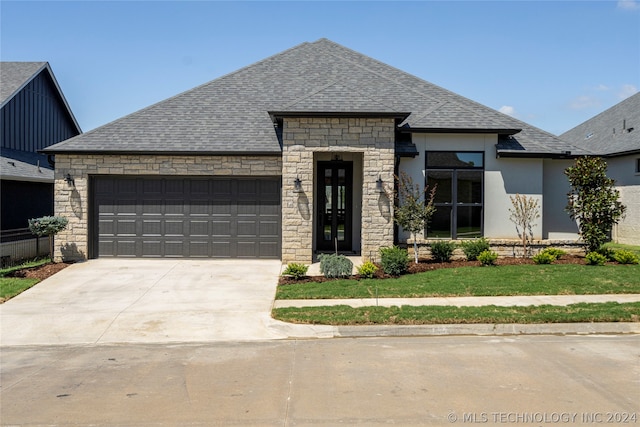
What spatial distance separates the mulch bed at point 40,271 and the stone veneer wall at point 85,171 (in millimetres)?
976

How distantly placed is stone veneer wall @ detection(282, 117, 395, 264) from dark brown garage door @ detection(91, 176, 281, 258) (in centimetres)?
146

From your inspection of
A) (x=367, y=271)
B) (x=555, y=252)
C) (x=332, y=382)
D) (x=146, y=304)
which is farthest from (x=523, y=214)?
(x=332, y=382)

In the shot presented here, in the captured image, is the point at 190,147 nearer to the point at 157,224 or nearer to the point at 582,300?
the point at 157,224

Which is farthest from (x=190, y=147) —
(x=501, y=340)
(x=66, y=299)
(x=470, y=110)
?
(x=501, y=340)

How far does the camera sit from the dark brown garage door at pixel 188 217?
53.7ft

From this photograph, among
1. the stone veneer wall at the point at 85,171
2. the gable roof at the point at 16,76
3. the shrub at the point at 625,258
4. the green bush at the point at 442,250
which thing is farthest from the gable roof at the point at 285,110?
the gable roof at the point at 16,76

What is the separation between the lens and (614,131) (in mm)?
24719

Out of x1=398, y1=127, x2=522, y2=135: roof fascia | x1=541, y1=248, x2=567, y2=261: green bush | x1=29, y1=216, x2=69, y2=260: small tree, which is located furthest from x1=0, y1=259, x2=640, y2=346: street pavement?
x1=398, y1=127, x2=522, y2=135: roof fascia

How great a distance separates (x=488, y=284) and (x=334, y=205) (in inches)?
255

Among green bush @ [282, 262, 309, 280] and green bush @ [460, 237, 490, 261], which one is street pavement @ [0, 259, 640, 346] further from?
green bush @ [460, 237, 490, 261]

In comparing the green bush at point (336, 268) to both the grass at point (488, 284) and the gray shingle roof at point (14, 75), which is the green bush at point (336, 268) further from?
the gray shingle roof at point (14, 75)

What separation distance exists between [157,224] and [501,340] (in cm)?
1136

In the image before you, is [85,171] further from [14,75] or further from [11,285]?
[14,75]

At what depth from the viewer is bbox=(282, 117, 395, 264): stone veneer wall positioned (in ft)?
49.6
